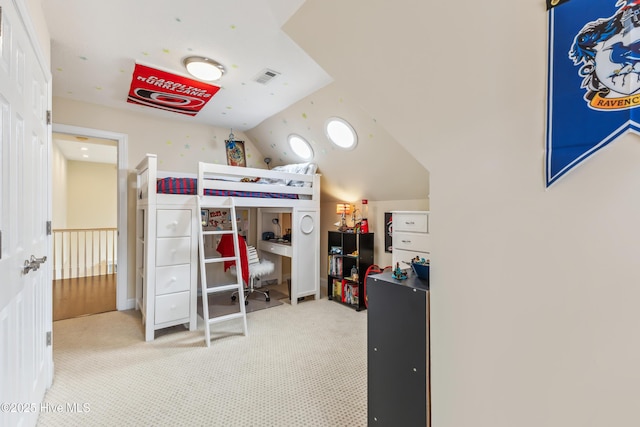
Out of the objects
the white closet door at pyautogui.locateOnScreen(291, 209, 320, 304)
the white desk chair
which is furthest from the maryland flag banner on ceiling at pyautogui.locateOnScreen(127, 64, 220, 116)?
the white desk chair

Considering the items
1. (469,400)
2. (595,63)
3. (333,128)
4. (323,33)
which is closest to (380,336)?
(469,400)

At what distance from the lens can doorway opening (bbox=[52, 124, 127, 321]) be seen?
349 centimetres

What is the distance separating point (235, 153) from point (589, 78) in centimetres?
412

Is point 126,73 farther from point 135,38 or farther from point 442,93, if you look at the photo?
point 442,93

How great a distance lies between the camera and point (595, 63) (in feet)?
2.54

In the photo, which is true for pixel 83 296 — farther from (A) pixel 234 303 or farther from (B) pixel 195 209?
(B) pixel 195 209

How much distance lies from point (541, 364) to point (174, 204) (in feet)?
9.60

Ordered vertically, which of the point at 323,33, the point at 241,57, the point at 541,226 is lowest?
the point at 541,226

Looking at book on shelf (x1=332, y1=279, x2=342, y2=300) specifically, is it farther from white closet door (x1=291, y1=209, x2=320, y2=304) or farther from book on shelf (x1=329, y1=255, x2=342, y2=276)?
white closet door (x1=291, y1=209, x2=320, y2=304)

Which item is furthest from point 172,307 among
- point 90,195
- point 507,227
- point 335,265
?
point 90,195

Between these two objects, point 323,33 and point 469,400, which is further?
point 323,33

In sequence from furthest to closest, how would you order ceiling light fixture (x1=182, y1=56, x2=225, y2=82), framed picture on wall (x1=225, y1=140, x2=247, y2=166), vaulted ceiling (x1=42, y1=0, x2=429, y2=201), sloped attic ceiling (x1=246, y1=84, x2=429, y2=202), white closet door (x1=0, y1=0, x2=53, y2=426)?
framed picture on wall (x1=225, y1=140, x2=247, y2=166) < sloped attic ceiling (x1=246, y1=84, x2=429, y2=202) < ceiling light fixture (x1=182, y1=56, x2=225, y2=82) < vaulted ceiling (x1=42, y1=0, x2=429, y2=201) < white closet door (x1=0, y1=0, x2=53, y2=426)

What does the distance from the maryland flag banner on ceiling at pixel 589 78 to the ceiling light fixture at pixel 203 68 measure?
2.39m

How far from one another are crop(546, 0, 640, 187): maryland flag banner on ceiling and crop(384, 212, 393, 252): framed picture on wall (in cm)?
274
